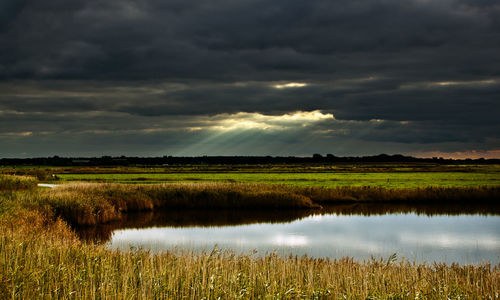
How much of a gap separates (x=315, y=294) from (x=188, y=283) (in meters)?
2.57

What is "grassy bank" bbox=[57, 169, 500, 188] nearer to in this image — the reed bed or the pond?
the pond

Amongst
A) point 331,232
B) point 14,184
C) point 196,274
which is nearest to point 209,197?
point 331,232

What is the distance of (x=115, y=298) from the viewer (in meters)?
7.43

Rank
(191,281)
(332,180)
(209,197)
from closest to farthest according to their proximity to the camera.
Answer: (191,281) < (209,197) < (332,180)

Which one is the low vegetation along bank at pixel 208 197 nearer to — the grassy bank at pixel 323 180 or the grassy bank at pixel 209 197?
the grassy bank at pixel 209 197

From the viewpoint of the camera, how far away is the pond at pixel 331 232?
21.6 m

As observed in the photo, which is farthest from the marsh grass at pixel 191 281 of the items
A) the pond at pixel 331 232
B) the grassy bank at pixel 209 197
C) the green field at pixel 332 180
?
the green field at pixel 332 180

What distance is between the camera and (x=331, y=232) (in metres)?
28.5

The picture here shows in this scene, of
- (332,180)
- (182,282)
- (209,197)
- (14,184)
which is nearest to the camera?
(182,282)

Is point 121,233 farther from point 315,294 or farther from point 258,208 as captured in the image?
point 315,294

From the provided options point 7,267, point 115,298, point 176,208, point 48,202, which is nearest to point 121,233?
point 48,202

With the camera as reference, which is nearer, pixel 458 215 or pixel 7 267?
pixel 7 267

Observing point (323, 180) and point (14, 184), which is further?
point (323, 180)

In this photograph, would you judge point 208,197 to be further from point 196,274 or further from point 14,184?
point 196,274
